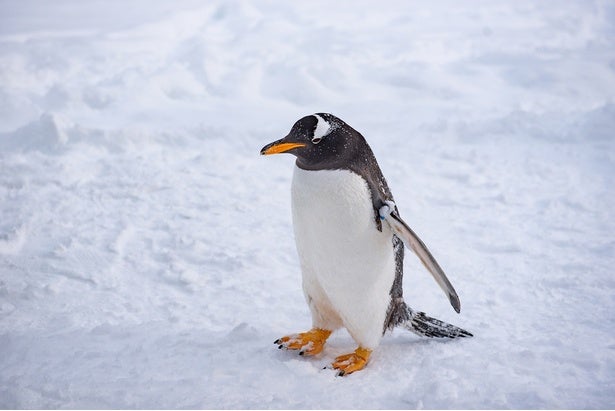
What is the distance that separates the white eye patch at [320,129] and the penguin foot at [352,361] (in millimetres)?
712

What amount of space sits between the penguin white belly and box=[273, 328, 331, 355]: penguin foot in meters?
0.11

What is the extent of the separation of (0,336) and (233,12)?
878cm

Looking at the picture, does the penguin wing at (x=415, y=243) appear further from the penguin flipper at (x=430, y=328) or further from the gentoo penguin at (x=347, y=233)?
the penguin flipper at (x=430, y=328)

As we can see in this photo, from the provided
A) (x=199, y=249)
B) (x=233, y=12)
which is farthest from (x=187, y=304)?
(x=233, y=12)

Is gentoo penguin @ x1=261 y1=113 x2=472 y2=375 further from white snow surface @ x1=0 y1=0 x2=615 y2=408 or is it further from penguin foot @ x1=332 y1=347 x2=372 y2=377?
white snow surface @ x1=0 y1=0 x2=615 y2=408

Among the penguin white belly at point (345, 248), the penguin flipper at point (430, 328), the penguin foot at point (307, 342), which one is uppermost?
the penguin white belly at point (345, 248)

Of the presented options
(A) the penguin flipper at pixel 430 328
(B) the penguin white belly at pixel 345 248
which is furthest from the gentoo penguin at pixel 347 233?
(A) the penguin flipper at pixel 430 328

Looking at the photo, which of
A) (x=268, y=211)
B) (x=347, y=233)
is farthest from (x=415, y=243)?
(x=268, y=211)

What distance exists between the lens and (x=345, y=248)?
1.84 m

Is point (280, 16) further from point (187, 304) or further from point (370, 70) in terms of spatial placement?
point (187, 304)

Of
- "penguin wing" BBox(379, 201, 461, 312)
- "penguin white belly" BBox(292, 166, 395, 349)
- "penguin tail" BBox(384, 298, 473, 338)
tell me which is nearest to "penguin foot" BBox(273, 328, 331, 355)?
"penguin white belly" BBox(292, 166, 395, 349)

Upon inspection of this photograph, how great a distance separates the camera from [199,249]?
123 inches

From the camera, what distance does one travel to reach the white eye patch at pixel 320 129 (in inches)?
71.5

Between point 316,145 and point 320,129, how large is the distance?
5 centimetres
